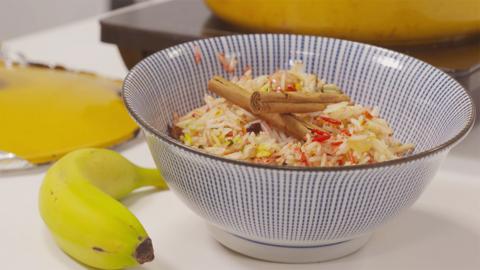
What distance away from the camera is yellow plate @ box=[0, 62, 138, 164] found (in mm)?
951

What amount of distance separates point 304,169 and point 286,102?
0.55ft

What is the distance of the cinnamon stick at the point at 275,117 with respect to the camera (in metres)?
0.76

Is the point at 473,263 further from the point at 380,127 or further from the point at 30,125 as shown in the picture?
the point at 30,125

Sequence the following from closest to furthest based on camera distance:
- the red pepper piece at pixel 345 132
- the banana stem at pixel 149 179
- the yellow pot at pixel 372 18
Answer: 1. the red pepper piece at pixel 345 132
2. the banana stem at pixel 149 179
3. the yellow pot at pixel 372 18

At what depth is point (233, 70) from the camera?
0.90 metres

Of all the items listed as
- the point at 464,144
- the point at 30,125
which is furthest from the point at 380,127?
the point at 30,125

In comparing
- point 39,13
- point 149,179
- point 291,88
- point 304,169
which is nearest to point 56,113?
point 149,179

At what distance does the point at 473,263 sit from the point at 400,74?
24cm

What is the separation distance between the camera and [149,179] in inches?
34.5

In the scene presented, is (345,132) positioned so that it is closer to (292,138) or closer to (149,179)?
(292,138)

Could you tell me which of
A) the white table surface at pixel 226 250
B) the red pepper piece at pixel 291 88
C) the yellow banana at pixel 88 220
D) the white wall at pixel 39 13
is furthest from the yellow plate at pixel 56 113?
the white wall at pixel 39 13

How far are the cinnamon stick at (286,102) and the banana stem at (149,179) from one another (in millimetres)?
180

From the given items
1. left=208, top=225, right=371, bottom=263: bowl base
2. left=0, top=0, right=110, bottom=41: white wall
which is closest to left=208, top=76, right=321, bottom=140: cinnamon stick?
left=208, top=225, right=371, bottom=263: bowl base

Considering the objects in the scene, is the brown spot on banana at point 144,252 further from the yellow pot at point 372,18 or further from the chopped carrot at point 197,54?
the yellow pot at point 372,18
